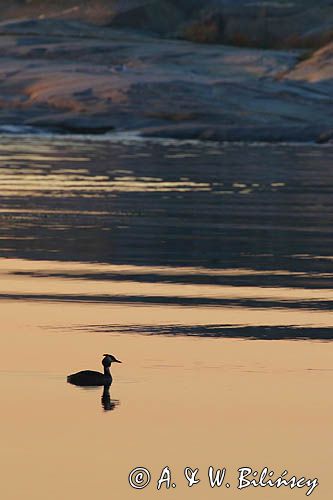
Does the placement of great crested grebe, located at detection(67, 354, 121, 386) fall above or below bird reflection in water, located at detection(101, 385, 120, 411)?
above

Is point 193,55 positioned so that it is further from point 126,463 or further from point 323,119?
point 126,463

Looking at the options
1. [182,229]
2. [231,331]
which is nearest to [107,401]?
[231,331]

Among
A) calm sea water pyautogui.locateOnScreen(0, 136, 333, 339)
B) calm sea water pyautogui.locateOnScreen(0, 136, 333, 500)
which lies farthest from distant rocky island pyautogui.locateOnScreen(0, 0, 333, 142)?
calm sea water pyautogui.locateOnScreen(0, 136, 333, 500)

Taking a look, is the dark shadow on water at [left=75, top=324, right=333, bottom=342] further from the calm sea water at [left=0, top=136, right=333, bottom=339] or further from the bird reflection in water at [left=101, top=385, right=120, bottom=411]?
the bird reflection in water at [left=101, top=385, right=120, bottom=411]

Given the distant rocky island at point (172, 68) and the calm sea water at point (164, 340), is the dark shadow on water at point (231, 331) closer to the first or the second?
the calm sea water at point (164, 340)

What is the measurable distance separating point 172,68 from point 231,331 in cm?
3884

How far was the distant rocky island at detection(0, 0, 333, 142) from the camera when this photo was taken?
44.3 metres

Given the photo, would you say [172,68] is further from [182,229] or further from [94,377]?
[94,377]

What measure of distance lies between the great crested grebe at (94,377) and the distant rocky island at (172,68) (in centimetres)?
3038

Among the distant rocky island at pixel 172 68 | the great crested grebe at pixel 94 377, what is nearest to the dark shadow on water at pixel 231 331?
the great crested grebe at pixel 94 377

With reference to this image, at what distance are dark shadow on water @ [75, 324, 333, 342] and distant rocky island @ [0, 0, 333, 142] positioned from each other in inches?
1109

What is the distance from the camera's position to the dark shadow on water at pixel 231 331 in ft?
39.6

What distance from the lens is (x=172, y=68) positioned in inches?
1999

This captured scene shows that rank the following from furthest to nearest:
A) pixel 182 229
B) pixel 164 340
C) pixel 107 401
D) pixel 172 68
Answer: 1. pixel 172 68
2. pixel 182 229
3. pixel 164 340
4. pixel 107 401
